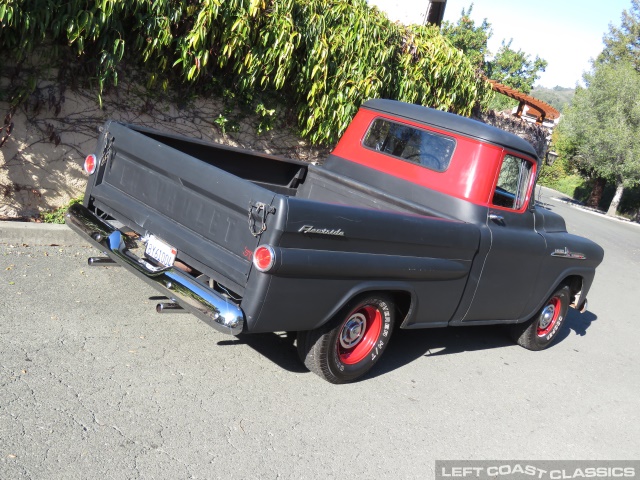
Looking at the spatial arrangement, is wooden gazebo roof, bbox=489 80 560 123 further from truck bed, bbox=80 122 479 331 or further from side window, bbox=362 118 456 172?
truck bed, bbox=80 122 479 331

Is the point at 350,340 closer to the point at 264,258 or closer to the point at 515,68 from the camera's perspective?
the point at 264,258

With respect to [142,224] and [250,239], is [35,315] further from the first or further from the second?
[250,239]

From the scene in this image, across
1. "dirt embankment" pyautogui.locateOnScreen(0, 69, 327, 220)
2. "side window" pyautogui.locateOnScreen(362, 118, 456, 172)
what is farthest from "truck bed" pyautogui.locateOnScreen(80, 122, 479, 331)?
"dirt embankment" pyautogui.locateOnScreen(0, 69, 327, 220)

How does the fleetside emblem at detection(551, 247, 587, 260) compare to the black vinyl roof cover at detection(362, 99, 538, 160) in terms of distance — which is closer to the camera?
the black vinyl roof cover at detection(362, 99, 538, 160)

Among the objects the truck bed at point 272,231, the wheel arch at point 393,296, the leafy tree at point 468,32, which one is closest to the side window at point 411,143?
the truck bed at point 272,231

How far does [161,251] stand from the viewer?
4629mm

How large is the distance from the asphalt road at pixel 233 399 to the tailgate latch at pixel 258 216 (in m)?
1.12

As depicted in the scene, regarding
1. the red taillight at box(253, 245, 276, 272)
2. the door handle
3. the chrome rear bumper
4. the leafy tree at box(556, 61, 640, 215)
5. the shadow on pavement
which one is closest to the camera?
the red taillight at box(253, 245, 276, 272)

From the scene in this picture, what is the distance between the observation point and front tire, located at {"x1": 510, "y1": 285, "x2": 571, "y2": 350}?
22.0ft

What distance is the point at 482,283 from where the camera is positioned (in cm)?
544

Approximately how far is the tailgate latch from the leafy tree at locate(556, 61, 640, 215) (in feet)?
108

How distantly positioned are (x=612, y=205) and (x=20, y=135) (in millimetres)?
34287

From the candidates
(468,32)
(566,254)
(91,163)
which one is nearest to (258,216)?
(91,163)

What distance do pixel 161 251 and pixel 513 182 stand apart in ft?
10.3
